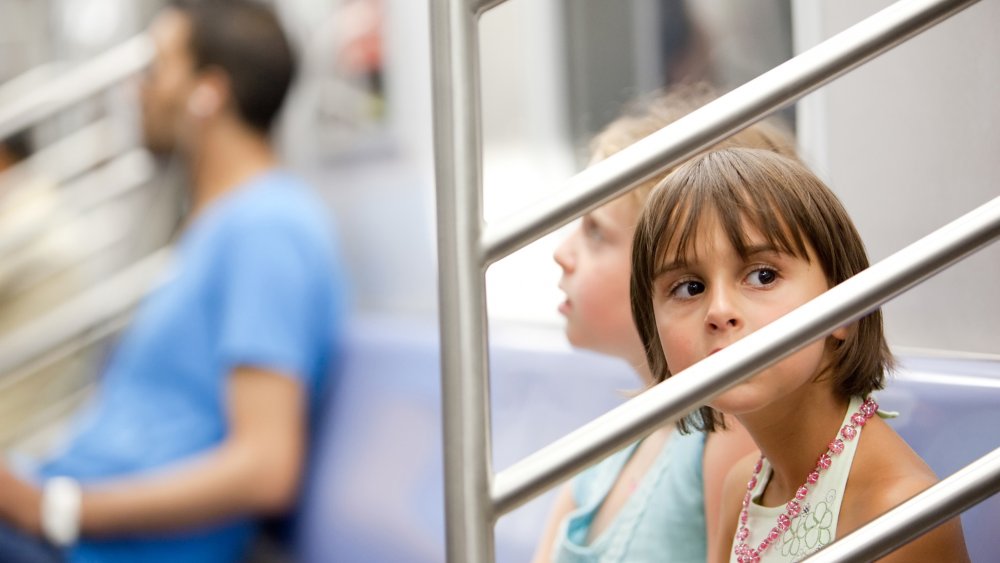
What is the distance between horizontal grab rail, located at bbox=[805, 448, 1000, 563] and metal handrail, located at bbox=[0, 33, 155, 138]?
159 centimetres

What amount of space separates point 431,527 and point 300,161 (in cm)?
126

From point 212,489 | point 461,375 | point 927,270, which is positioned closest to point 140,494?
point 212,489

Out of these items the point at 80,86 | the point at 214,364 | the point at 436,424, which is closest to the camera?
the point at 436,424

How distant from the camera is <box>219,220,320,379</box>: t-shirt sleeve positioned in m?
1.36

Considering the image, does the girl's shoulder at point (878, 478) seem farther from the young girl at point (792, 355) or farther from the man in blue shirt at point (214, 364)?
the man in blue shirt at point (214, 364)

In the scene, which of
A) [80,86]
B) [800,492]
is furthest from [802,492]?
[80,86]

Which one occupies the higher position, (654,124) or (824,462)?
(654,124)

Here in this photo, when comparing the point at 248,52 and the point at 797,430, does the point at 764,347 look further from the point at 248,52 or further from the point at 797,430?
the point at 248,52

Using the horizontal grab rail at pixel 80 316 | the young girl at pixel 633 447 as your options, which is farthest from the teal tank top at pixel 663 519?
the horizontal grab rail at pixel 80 316

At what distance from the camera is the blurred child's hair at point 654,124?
41 centimetres

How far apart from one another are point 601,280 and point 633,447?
0.10 metres

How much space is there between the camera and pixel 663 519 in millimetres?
452

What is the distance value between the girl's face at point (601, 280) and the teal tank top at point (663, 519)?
0.15 feet

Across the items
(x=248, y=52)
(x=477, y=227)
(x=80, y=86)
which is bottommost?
(x=477, y=227)
